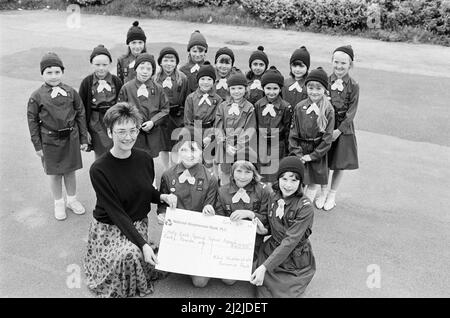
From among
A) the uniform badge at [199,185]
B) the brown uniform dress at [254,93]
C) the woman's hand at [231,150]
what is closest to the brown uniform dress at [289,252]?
the uniform badge at [199,185]

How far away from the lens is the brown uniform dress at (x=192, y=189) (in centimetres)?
433

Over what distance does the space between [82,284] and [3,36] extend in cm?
1225

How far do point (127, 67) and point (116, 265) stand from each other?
3.20 meters

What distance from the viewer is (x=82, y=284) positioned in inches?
165

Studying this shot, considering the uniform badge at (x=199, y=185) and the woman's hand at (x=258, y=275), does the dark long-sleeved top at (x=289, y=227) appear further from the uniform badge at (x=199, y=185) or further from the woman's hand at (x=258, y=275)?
the uniform badge at (x=199, y=185)

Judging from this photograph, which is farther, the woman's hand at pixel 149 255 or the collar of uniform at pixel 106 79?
the collar of uniform at pixel 106 79

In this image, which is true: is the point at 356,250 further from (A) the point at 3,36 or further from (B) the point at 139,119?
(A) the point at 3,36

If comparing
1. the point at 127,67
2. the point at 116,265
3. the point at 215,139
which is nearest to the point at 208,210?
the point at 116,265

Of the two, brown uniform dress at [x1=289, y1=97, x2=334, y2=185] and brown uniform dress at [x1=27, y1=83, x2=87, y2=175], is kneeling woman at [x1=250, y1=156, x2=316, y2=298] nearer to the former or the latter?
brown uniform dress at [x1=289, y1=97, x2=334, y2=185]

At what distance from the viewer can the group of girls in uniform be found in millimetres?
3971

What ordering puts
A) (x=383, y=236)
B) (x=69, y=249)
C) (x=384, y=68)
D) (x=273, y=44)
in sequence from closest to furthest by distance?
(x=69, y=249)
(x=383, y=236)
(x=384, y=68)
(x=273, y=44)

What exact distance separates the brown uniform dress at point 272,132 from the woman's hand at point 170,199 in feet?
5.21

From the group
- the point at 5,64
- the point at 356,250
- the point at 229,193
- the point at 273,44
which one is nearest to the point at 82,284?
the point at 229,193
